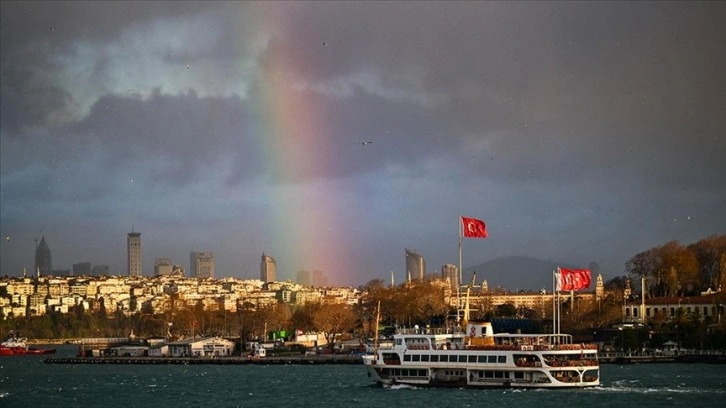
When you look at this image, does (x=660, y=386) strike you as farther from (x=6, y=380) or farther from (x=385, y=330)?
(x=385, y=330)

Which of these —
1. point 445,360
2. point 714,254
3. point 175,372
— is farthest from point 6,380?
point 714,254

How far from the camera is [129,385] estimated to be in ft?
300

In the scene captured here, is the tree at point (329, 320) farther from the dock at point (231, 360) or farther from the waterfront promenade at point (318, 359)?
the waterfront promenade at point (318, 359)

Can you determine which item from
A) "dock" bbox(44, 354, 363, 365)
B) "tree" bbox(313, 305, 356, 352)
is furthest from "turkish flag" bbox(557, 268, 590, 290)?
"tree" bbox(313, 305, 356, 352)

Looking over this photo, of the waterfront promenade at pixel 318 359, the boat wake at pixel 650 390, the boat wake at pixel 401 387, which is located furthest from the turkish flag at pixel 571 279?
the waterfront promenade at pixel 318 359

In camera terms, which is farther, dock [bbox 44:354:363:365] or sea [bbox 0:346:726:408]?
dock [bbox 44:354:363:365]

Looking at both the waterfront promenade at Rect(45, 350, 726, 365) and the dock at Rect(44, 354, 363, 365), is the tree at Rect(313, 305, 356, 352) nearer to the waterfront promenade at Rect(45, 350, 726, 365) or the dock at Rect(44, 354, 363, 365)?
the dock at Rect(44, 354, 363, 365)

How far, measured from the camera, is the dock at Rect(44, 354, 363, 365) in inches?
4684

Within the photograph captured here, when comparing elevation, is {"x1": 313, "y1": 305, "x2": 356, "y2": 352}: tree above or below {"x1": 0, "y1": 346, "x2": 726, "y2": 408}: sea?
above

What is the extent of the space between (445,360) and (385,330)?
83477 millimetres

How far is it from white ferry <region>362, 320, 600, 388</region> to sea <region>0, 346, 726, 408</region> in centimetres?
65

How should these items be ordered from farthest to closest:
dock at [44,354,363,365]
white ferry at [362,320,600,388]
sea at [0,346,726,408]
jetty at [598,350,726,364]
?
dock at [44,354,363,365], jetty at [598,350,726,364], white ferry at [362,320,600,388], sea at [0,346,726,408]

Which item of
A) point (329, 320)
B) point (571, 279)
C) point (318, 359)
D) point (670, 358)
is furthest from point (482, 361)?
point (329, 320)

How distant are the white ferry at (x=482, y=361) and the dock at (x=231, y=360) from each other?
137ft
